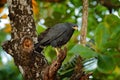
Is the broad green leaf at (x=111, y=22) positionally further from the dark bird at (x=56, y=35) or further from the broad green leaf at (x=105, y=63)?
the dark bird at (x=56, y=35)

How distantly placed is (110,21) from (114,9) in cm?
93

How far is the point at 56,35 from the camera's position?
6.70 feet

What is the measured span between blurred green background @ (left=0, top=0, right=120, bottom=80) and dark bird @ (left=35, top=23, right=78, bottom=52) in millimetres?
69

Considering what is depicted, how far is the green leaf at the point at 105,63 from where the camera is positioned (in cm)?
168

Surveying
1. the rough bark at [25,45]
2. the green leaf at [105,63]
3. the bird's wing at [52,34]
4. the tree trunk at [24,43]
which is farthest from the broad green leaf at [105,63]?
the bird's wing at [52,34]

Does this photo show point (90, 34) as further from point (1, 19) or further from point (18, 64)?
point (18, 64)

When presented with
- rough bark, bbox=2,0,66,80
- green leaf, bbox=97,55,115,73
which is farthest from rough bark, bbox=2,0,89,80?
green leaf, bbox=97,55,115,73

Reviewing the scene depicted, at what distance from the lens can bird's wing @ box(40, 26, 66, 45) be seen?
1987 millimetres

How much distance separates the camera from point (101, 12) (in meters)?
2.61

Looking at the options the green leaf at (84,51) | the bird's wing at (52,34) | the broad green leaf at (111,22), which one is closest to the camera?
the green leaf at (84,51)

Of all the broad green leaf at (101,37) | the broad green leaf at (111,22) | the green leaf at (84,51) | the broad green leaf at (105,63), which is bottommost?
the broad green leaf at (105,63)

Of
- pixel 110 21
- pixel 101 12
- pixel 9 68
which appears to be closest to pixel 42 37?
pixel 110 21

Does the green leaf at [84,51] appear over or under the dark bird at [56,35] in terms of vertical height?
under

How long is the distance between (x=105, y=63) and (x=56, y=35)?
1.38ft
